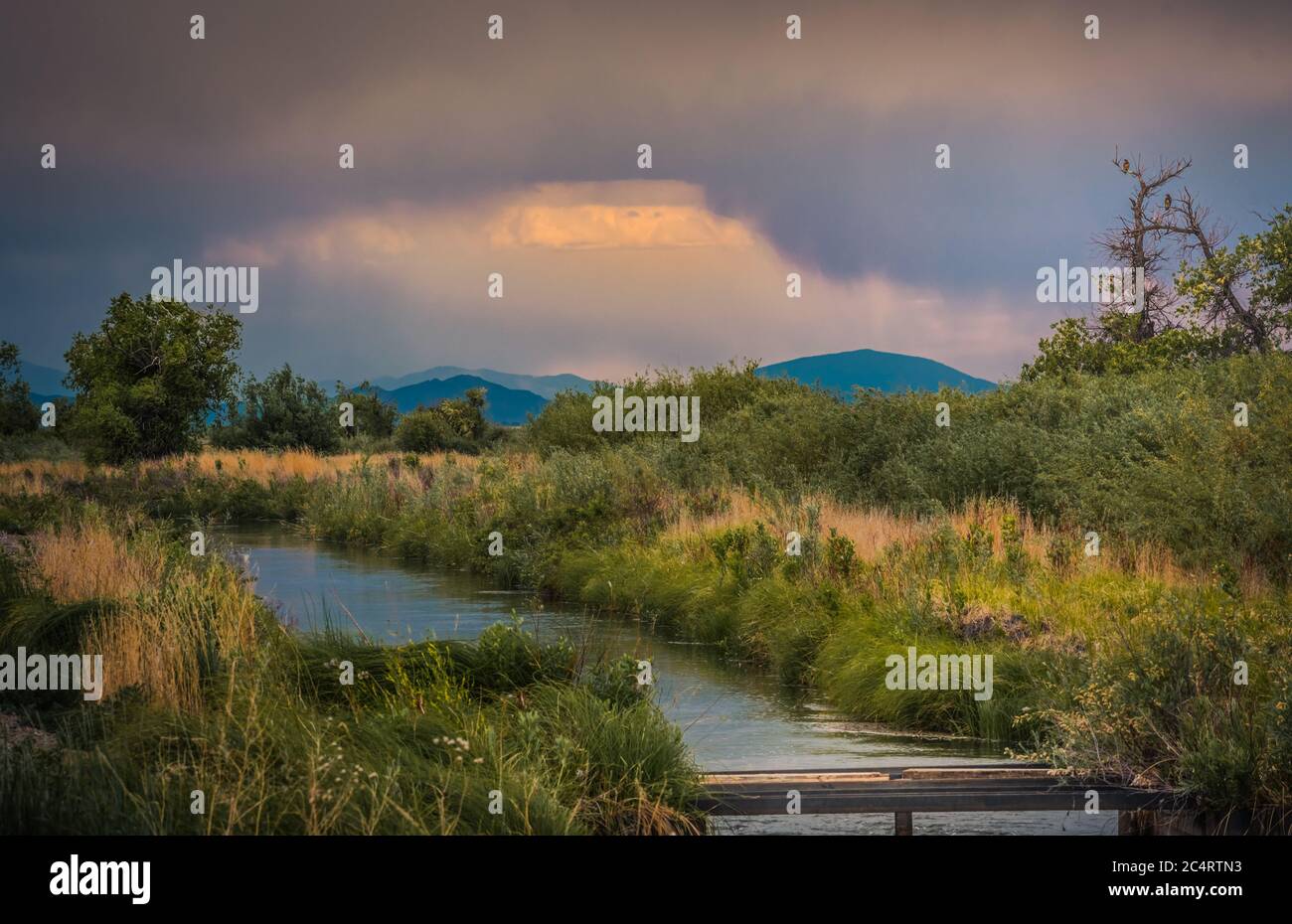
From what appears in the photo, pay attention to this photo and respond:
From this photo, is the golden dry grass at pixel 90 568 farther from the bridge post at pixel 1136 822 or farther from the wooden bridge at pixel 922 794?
the bridge post at pixel 1136 822

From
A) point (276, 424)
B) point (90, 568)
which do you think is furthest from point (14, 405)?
point (90, 568)

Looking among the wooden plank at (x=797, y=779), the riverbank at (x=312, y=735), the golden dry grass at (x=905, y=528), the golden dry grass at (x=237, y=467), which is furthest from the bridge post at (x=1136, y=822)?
the golden dry grass at (x=237, y=467)

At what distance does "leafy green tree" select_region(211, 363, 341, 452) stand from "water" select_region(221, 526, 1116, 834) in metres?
31.6

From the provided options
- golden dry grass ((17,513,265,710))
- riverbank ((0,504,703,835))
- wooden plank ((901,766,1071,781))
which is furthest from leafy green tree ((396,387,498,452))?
wooden plank ((901,766,1071,781))

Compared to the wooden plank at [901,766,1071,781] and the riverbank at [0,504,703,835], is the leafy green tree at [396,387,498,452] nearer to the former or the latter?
the riverbank at [0,504,703,835]

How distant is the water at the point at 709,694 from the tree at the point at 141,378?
21.9 m

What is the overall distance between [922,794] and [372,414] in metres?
59.1

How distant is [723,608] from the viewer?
686 inches

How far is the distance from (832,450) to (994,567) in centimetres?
1230

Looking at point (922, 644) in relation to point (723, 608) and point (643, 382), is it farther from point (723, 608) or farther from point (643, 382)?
point (643, 382)

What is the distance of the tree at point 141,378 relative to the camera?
45250 mm

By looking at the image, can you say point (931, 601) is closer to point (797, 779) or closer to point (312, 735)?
point (797, 779)

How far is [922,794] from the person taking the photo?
27.2ft
